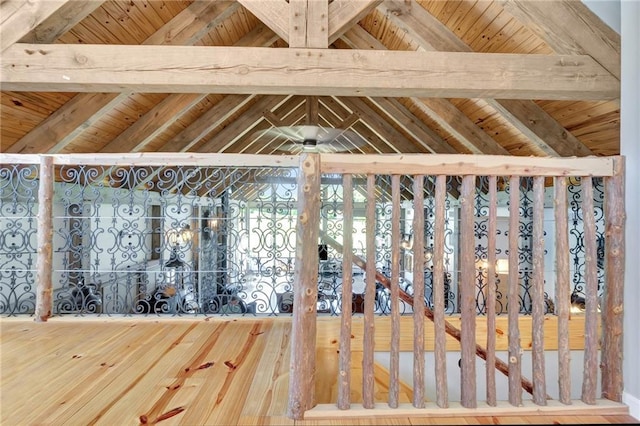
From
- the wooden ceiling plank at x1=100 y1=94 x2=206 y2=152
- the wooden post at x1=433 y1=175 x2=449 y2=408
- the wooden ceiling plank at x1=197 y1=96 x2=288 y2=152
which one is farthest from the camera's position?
the wooden ceiling plank at x1=197 y1=96 x2=288 y2=152

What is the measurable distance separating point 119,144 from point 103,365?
3743 mm

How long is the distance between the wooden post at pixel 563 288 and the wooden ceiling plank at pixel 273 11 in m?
1.94

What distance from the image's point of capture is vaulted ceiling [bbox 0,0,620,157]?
7.30 feet

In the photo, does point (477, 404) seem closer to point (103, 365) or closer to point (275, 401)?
point (275, 401)

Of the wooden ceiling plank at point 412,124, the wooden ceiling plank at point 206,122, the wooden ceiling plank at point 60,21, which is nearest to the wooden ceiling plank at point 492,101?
the wooden ceiling plank at point 412,124

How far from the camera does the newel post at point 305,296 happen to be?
159 cm

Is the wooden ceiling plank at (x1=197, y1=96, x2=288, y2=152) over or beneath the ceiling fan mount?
over

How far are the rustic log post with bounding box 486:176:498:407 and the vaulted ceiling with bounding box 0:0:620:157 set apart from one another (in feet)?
3.25

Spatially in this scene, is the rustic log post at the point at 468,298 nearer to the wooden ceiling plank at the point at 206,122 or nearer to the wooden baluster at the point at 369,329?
the wooden baluster at the point at 369,329

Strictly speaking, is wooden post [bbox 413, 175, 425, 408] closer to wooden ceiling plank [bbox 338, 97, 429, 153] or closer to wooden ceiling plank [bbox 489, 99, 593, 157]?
wooden ceiling plank [bbox 489, 99, 593, 157]

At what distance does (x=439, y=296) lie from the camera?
1711mm

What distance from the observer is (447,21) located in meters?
3.49

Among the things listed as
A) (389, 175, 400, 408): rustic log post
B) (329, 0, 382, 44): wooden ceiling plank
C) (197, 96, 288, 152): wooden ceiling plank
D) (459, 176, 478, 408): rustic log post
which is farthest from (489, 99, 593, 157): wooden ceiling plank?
(197, 96, 288, 152): wooden ceiling plank

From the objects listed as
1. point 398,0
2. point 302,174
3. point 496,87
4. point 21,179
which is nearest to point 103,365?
point 302,174
